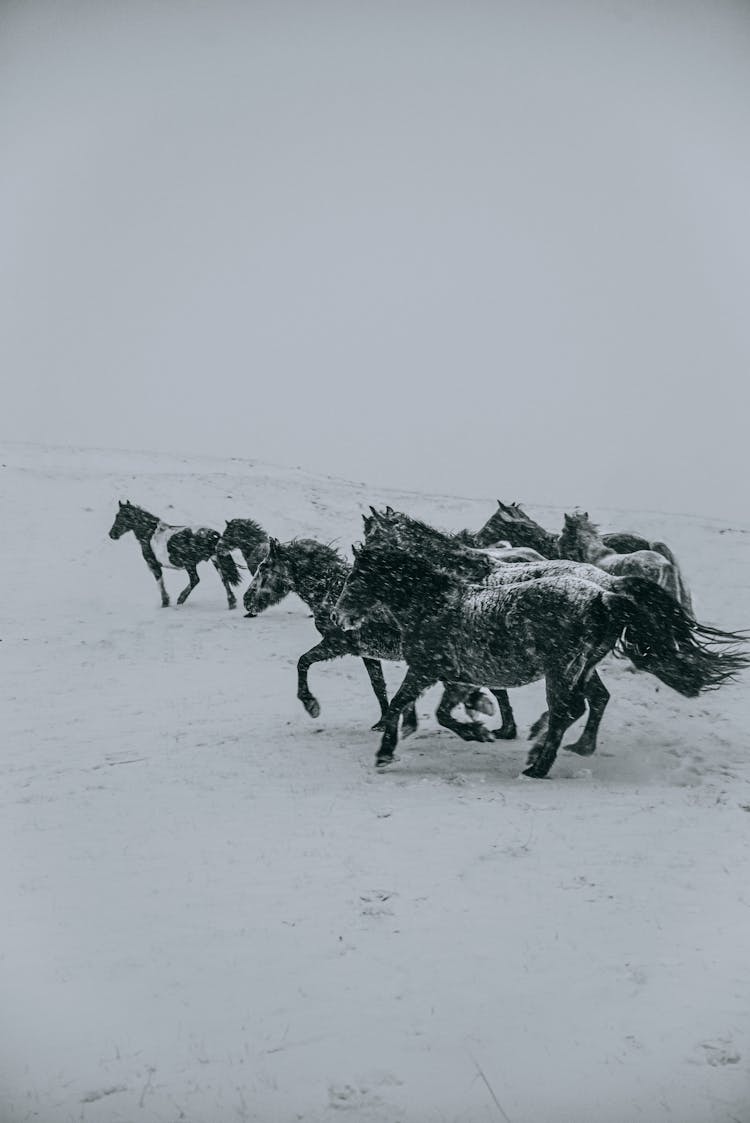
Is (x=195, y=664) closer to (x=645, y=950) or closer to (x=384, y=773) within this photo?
(x=384, y=773)

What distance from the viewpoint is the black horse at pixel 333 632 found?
9469 mm

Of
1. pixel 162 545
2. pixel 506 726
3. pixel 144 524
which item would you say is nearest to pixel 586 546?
pixel 506 726

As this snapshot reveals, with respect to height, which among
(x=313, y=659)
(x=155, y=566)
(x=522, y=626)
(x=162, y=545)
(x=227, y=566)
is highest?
(x=522, y=626)

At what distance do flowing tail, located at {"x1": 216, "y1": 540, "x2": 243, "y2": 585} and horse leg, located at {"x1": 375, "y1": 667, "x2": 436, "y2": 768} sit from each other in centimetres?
1107

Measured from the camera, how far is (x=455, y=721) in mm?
9320

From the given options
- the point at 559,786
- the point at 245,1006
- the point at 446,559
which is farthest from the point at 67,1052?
the point at 446,559

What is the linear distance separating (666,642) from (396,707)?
2749mm

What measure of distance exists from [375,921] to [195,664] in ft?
33.3

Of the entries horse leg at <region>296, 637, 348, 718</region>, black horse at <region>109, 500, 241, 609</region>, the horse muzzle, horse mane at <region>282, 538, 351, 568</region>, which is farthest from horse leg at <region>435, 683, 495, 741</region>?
black horse at <region>109, 500, 241, 609</region>

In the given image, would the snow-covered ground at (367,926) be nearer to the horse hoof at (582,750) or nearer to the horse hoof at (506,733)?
the horse hoof at (582,750)

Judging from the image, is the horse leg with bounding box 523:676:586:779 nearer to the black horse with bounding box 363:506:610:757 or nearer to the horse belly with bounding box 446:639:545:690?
the horse belly with bounding box 446:639:545:690

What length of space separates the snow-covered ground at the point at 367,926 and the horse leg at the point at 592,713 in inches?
7.3

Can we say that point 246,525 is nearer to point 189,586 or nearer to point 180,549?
point 180,549

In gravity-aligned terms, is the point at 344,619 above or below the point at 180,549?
above
